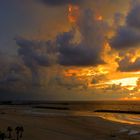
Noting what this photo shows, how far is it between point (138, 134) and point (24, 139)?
1543cm

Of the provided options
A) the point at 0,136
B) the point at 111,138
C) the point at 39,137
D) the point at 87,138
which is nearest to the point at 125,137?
the point at 111,138

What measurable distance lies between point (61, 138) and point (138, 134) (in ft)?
36.1

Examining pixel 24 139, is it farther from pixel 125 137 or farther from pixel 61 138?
pixel 125 137

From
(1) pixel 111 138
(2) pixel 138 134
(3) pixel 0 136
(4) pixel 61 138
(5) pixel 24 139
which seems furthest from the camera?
(2) pixel 138 134

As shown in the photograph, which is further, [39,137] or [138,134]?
[138,134]

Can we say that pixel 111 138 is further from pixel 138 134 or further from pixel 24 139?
pixel 24 139

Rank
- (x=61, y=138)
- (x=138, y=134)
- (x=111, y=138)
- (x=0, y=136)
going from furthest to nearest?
(x=138, y=134), (x=111, y=138), (x=61, y=138), (x=0, y=136)

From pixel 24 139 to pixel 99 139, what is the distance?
8923mm

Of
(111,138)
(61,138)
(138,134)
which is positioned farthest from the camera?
(138,134)

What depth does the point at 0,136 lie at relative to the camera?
24.9m

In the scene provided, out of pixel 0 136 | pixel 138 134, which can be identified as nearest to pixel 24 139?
pixel 0 136

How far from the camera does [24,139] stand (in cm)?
3005

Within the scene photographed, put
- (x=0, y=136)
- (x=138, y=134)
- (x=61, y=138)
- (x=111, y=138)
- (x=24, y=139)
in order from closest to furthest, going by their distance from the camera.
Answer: (x=0, y=136), (x=24, y=139), (x=61, y=138), (x=111, y=138), (x=138, y=134)

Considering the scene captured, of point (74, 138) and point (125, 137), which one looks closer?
point (74, 138)
